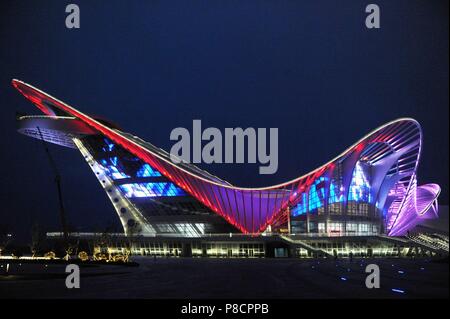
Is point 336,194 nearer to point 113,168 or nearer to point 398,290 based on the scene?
point 113,168

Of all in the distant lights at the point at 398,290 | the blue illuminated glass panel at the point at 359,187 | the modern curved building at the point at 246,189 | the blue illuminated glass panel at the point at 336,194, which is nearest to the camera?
the distant lights at the point at 398,290

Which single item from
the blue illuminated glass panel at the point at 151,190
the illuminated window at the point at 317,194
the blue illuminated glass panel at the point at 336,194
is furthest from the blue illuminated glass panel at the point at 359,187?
the blue illuminated glass panel at the point at 151,190

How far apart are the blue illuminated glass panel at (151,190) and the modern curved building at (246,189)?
0.48 feet

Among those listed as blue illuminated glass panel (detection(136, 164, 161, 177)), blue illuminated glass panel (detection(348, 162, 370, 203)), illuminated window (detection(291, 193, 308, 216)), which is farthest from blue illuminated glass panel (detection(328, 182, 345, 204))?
Answer: blue illuminated glass panel (detection(136, 164, 161, 177))

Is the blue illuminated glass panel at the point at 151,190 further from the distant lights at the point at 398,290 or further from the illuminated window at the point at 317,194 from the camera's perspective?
the distant lights at the point at 398,290

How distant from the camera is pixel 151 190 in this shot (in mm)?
60500

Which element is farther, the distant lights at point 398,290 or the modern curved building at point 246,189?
the modern curved building at point 246,189

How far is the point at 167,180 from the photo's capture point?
5844 centimetres

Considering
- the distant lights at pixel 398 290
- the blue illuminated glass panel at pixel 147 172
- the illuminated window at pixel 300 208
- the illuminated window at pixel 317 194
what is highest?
the blue illuminated glass panel at pixel 147 172

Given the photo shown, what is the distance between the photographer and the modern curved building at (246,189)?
56094mm

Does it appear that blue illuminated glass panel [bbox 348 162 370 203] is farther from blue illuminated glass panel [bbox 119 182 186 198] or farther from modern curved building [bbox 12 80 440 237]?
blue illuminated glass panel [bbox 119 182 186 198]

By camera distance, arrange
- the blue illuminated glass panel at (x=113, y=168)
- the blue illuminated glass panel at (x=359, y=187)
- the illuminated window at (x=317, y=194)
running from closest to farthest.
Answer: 1. the illuminated window at (x=317, y=194)
2. the blue illuminated glass panel at (x=113, y=168)
3. the blue illuminated glass panel at (x=359, y=187)
